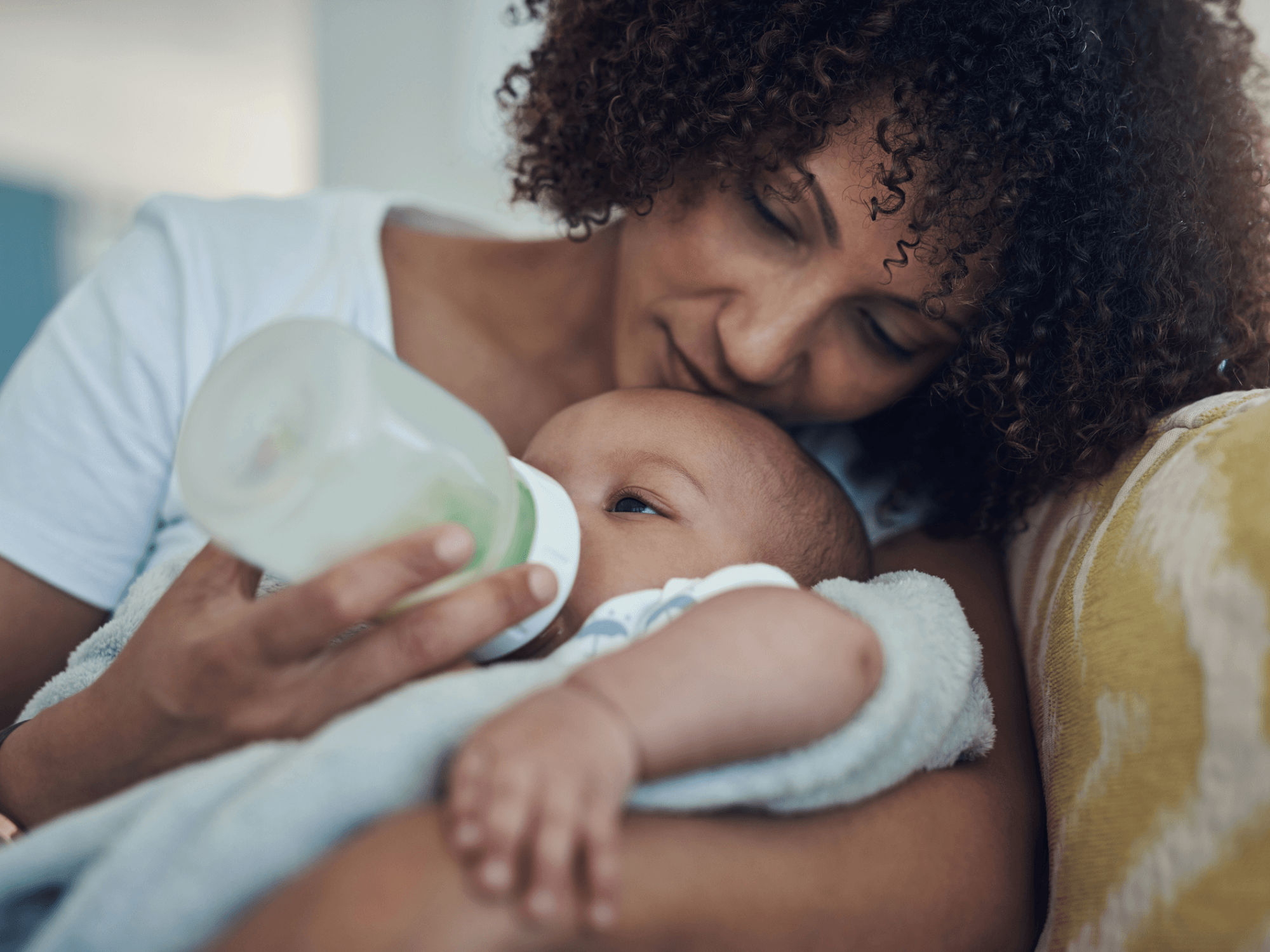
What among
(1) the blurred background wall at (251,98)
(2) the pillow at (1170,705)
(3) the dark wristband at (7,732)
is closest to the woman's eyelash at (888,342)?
(2) the pillow at (1170,705)

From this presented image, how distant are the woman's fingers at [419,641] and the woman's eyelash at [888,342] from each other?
632 millimetres

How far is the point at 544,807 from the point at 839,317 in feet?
2.47

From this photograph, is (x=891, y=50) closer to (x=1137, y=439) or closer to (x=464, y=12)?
(x=1137, y=439)

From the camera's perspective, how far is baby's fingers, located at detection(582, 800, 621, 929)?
429 mm

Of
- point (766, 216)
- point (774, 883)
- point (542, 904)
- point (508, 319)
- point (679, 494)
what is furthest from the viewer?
point (508, 319)

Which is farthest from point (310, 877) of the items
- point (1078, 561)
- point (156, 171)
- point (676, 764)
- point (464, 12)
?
point (156, 171)

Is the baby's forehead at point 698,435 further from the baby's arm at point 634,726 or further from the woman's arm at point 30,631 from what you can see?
the woman's arm at point 30,631

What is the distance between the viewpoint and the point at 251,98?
3273 millimetres

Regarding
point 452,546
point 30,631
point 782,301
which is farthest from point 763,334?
point 30,631

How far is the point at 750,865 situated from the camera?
53cm

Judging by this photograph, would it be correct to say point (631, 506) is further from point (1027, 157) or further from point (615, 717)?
point (1027, 157)

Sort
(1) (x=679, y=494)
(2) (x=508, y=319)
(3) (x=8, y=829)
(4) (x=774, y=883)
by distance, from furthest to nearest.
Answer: (2) (x=508, y=319) → (1) (x=679, y=494) → (3) (x=8, y=829) → (4) (x=774, y=883)

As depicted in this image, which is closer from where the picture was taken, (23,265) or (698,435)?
(698,435)

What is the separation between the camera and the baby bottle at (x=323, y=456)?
550mm
